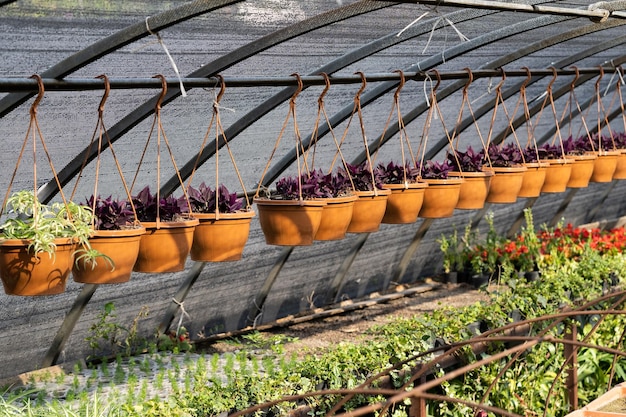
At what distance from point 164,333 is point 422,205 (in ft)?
6.06

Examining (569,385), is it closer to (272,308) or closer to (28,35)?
(272,308)

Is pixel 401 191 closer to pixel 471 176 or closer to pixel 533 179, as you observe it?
pixel 471 176

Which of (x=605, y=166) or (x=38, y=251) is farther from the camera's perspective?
(x=605, y=166)

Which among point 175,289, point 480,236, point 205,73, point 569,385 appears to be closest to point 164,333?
point 175,289

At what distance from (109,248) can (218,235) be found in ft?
2.01

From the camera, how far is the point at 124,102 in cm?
448

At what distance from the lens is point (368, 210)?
4652mm

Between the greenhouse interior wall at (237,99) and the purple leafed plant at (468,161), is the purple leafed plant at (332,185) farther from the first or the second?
the purple leafed plant at (468,161)

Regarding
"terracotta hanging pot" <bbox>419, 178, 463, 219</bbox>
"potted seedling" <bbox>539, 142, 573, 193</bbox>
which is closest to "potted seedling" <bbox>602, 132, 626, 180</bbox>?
"potted seedling" <bbox>539, 142, 573, 193</bbox>

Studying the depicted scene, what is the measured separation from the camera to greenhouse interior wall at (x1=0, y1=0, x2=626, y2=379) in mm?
3977

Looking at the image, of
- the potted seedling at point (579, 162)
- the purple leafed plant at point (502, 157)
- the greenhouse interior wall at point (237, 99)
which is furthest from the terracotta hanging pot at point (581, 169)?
the purple leafed plant at point (502, 157)

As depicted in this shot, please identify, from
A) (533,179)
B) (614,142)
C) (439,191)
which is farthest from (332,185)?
(614,142)

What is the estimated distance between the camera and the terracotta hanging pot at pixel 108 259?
11.5ft

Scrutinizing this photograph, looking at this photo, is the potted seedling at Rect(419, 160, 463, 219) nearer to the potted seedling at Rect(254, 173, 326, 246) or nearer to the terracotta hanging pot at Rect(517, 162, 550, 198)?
Result: the terracotta hanging pot at Rect(517, 162, 550, 198)
